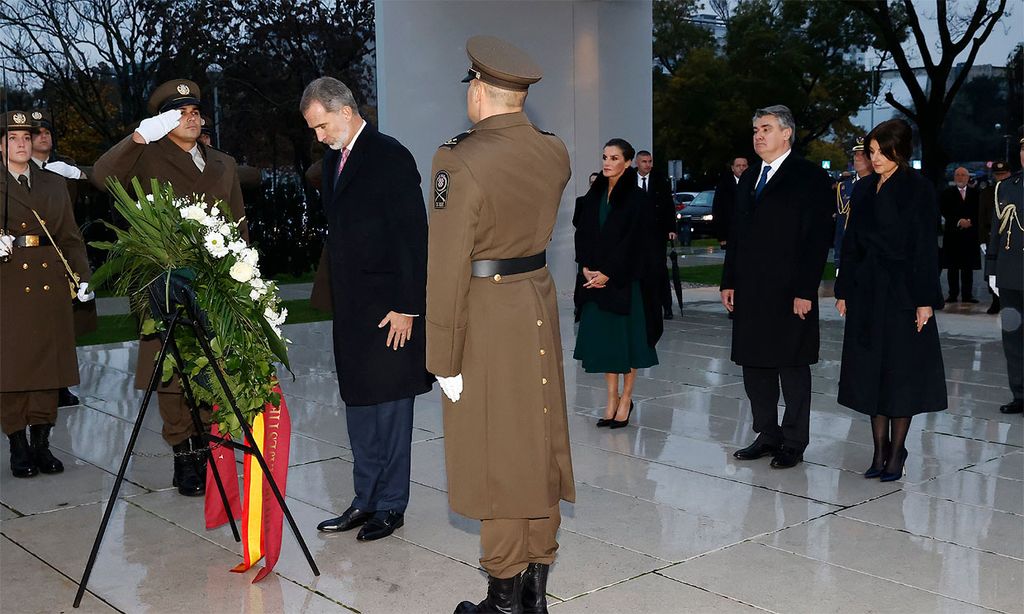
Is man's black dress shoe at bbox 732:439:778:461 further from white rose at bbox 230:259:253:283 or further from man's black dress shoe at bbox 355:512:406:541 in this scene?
white rose at bbox 230:259:253:283

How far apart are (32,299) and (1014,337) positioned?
6350mm

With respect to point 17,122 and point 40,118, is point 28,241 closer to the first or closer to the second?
point 17,122

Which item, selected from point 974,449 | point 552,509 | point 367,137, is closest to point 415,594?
point 552,509

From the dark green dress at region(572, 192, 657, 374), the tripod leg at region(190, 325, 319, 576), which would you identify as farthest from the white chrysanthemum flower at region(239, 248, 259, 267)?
the dark green dress at region(572, 192, 657, 374)

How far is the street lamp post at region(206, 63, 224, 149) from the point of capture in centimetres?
1345

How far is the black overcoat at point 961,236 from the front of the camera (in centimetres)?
1372

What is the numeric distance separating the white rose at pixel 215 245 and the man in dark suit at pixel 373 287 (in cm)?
64

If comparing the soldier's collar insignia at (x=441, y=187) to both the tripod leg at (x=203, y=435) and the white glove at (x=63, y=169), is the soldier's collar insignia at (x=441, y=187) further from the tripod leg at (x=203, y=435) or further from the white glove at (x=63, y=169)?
the white glove at (x=63, y=169)

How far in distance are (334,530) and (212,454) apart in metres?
0.66

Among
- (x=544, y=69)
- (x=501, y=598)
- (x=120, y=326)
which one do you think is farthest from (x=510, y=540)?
(x=544, y=69)

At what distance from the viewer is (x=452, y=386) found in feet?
11.6

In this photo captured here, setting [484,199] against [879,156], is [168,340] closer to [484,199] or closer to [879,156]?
[484,199]

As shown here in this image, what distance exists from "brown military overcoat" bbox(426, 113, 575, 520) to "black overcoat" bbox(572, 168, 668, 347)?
2915 millimetres

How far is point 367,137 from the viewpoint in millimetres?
4625
